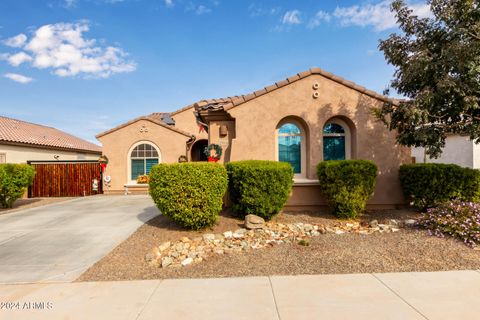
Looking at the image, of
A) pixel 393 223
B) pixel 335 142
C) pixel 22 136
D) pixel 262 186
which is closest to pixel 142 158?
pixel 22 136

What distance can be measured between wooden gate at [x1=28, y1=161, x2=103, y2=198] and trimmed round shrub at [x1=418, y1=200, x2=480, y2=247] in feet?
53.6

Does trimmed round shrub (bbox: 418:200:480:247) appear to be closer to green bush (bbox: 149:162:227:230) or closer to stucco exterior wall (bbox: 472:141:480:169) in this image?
green bush (bbox: 149:162:227:230)

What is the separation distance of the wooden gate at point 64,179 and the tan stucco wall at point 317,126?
11277 mm

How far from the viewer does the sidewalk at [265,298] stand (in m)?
3.36

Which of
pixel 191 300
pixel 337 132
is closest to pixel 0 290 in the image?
pixel 191 300

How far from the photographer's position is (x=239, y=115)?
29.7ft

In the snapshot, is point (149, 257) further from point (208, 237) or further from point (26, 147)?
point (26, 147)

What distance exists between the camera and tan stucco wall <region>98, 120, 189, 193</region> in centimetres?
1567

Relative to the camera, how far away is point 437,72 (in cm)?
637

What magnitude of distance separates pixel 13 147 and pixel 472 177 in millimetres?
23317

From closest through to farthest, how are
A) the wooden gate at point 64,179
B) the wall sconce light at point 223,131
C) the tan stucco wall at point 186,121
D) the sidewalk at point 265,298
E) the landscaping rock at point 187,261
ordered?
the sidewalk at point 265,298 < the landscaping rock at point 187,261 < the wall sconce light at point 223,131 < the wooden gate at point 64,179 < the tan stucco wall at point 186,121

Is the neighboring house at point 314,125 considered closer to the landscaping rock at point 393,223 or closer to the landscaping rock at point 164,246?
the landscaping rock at point 393,223

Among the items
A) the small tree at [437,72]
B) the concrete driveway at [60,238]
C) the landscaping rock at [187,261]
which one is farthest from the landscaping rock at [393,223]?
the concrete driveway at [60,238]

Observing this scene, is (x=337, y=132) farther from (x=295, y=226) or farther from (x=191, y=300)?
(x=191, y=300)
